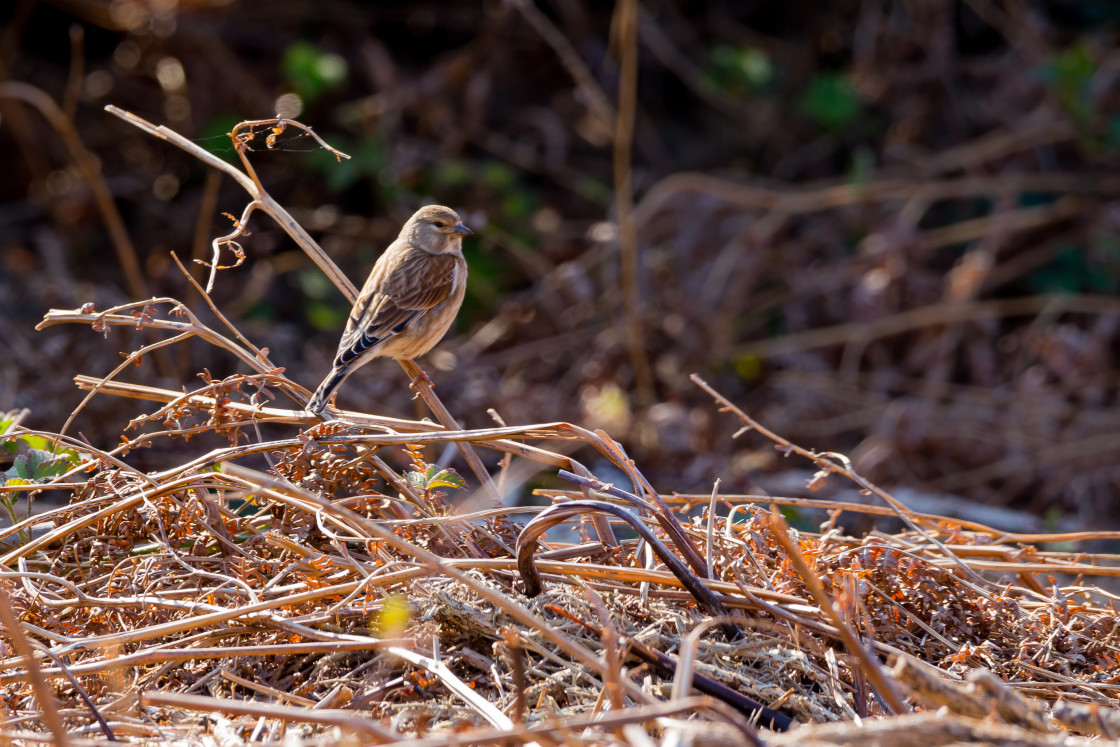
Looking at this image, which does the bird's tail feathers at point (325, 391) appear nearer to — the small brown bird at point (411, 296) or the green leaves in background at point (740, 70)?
the small brown bird at point (411, 296)

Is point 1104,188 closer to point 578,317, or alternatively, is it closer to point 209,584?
point 578,317

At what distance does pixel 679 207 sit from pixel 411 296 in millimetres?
4080

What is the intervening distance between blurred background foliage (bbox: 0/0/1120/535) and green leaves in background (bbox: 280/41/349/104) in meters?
0.02

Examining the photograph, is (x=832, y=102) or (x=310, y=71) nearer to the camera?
(x=310, y=71)

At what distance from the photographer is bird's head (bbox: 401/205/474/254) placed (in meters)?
4.89

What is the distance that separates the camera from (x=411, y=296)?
4.55 meters

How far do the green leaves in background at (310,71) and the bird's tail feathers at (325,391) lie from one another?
4604 millimetres

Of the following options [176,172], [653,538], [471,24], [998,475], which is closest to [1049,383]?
[998,475]

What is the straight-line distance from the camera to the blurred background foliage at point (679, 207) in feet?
23.0

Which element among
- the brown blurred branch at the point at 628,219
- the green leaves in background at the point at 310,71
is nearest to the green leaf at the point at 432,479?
the brown blurred branch at the point at 628,219

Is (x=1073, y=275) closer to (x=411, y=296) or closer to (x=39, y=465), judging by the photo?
(x=411, y=296)

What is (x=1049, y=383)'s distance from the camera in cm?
724

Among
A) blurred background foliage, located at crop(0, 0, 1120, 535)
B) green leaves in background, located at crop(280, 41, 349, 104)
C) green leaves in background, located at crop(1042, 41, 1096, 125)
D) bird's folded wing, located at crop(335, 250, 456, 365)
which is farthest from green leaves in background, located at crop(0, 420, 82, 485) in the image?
green leaves in background, located at crop(1042, 41, 1096, 125)

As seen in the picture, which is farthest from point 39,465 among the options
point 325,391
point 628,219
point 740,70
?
point 740,70
